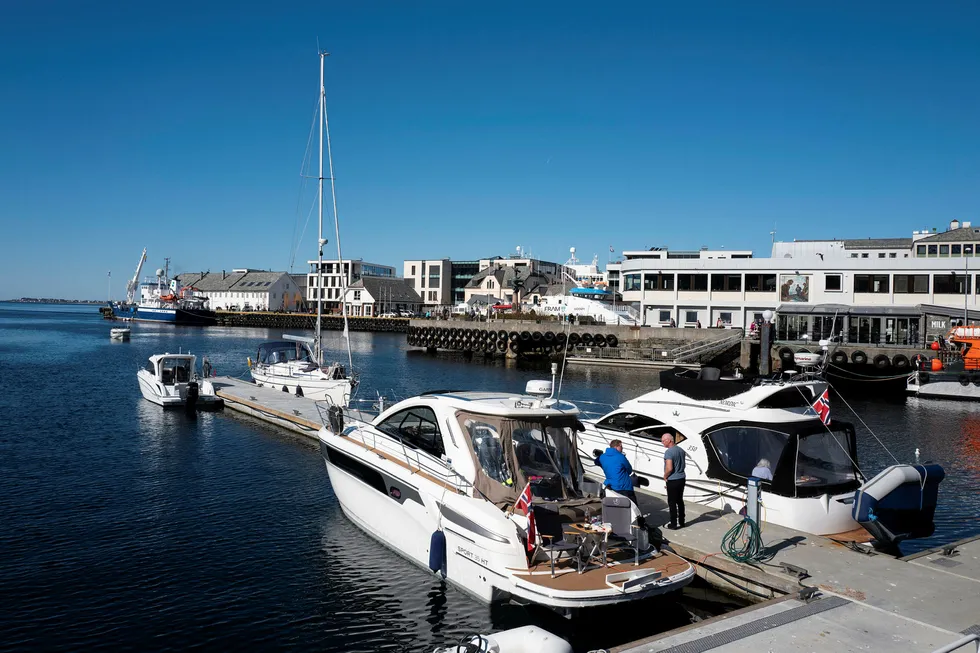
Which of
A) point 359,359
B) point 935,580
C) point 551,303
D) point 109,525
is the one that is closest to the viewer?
point 935,580

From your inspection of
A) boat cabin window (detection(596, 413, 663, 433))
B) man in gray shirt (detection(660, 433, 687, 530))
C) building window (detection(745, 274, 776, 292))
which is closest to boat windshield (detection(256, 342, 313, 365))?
boat cabin window (detection(596, 413, 663, 433))

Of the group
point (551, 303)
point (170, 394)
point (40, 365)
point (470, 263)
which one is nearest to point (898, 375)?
point (551, 303)

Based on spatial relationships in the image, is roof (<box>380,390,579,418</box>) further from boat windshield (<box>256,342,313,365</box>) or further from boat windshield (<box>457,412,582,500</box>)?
boat windshield (<box>256,342,313,365</box>)

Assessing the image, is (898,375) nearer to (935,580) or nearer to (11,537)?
(935,580)

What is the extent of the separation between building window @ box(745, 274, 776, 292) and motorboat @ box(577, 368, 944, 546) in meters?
46.2

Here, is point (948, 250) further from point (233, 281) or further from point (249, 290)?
point (233, 281)

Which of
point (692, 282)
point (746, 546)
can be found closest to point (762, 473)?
point (746, 546)

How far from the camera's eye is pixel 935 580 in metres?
9.30

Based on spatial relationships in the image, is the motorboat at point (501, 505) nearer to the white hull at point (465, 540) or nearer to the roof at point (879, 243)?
the white hull at point (465, 540)

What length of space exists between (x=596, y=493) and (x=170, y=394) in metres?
23.4

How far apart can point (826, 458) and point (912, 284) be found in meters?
48.4

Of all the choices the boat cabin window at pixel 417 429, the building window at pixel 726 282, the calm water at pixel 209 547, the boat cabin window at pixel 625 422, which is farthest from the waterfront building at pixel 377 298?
the boat cabin window at pixel 417 429

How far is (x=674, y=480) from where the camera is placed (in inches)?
448

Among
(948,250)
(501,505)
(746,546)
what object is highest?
(948,250)
